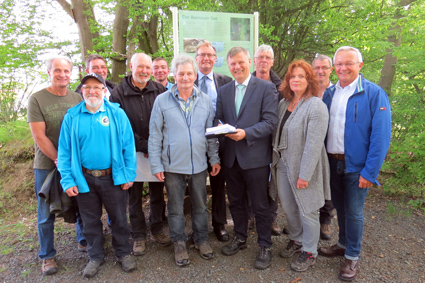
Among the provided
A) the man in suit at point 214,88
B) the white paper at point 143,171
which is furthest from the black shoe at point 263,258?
the white paper at point 143,171

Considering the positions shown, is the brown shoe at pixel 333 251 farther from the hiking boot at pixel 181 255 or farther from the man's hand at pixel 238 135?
the man's hand at pixel 238 135

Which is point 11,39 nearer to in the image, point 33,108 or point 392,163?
point 33,108

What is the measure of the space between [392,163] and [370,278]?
3.13 m

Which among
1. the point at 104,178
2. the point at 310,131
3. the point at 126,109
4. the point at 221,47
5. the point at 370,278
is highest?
the point at 221,47

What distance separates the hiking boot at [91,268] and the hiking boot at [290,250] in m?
2.31

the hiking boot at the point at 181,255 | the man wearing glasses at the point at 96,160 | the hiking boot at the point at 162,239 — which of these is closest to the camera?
the man wearing glasses at the point at 96,160

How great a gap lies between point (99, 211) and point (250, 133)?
2015 mm

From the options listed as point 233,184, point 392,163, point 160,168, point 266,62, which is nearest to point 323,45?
point 392,163

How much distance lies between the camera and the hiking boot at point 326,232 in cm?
387

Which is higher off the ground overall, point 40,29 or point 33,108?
point 40,29

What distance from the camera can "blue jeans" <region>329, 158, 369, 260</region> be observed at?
9.46 feet

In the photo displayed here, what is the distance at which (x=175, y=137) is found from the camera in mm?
3092

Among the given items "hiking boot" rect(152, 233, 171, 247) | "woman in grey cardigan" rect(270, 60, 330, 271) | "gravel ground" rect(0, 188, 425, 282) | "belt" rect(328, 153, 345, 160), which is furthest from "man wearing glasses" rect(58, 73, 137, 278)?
"belt" rect(328, 153, 345, 160)

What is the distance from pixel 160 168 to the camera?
122 inches
